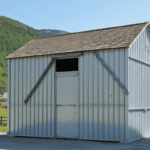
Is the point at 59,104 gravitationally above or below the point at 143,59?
below

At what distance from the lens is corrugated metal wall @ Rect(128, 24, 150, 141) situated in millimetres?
15508

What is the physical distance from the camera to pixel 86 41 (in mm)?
17969

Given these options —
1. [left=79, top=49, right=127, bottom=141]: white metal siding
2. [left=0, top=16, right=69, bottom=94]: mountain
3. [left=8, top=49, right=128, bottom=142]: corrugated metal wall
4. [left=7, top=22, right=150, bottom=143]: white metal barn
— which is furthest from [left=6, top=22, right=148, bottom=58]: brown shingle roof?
[left=0, top=16, right=69, bottom=94]: mountain

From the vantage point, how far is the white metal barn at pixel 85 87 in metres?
15.2

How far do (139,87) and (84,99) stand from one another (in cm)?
348

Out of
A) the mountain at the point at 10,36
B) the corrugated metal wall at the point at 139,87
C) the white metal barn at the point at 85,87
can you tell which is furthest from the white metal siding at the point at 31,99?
the mountain at the point at 10,36

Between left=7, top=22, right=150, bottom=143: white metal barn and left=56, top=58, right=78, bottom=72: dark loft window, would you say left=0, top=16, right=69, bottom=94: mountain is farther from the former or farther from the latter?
left=56, top=58, right=78, bottom=72: dark loft window

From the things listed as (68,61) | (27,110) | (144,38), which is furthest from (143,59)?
(27,110)

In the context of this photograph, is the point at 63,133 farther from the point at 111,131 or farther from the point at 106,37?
the point at 106,37

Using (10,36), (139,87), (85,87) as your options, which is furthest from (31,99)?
(10,36)

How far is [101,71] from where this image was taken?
623 inches

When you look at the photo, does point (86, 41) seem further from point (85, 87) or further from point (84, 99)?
point (84, 99)

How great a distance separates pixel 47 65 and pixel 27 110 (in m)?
3.30

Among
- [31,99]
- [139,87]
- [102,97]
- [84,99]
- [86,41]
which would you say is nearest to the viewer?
[102,97]
